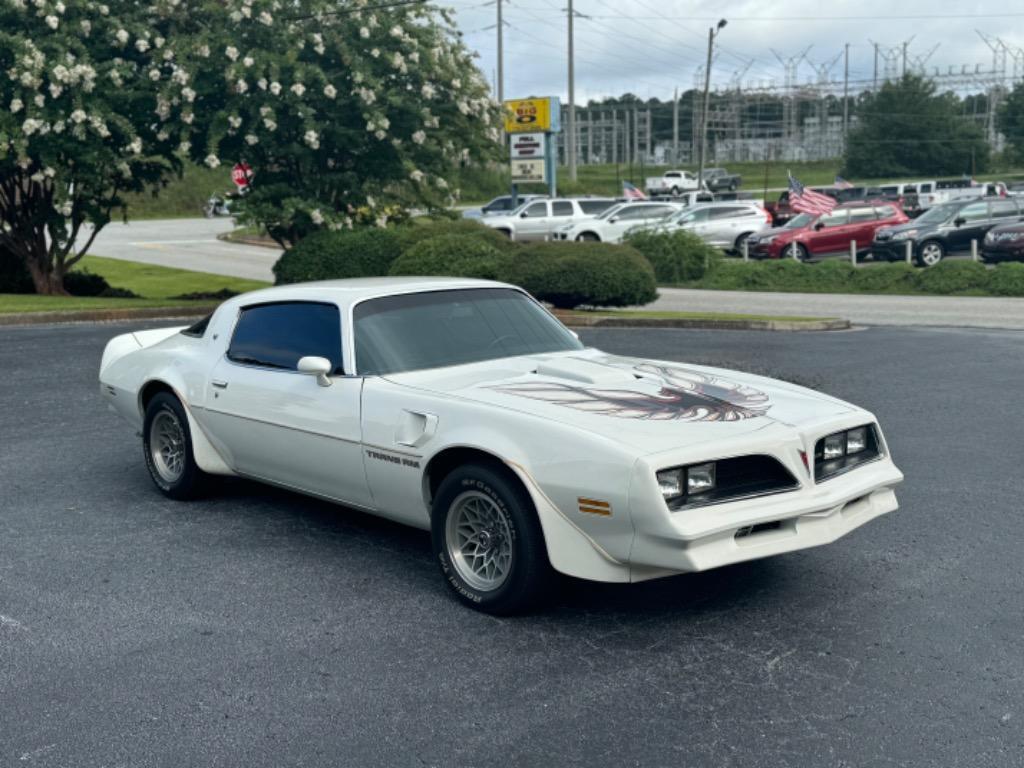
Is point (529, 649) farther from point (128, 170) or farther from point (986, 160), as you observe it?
point (986, 160)

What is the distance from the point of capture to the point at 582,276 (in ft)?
63.8

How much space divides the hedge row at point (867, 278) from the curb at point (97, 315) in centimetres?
1334

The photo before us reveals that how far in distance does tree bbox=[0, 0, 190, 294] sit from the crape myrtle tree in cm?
78

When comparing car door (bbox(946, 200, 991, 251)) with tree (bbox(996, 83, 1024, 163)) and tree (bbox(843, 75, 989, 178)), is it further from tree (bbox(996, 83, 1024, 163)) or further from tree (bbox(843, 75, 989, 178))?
tree (bbox(996, 83, 1024, 163))

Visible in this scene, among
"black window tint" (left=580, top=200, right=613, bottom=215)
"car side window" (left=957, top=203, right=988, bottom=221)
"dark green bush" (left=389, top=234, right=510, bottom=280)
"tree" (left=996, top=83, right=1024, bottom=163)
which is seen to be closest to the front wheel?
"car side window" (left=957, top=203, right=988, bottom=221)

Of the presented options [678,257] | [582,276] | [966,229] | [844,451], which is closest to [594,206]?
[678,257]

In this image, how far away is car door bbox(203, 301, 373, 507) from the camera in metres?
6.11

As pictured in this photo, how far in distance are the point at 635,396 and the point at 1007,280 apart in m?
21.7

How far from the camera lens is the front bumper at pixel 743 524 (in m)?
4.78

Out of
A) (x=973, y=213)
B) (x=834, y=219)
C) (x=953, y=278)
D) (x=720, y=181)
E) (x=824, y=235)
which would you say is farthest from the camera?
(x=720, y=181)

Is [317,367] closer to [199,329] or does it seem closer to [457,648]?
[457,648]

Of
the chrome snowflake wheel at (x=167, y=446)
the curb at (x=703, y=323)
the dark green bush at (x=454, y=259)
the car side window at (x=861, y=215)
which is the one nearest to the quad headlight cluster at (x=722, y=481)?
the chrome snowflake wheel at (x=167, y=446)

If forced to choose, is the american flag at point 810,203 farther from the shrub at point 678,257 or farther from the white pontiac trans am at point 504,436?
the white pontiac trans am at point 504,436

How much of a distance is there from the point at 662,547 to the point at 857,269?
962 inches
